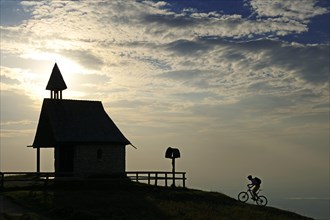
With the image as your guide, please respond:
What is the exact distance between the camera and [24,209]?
3225cm

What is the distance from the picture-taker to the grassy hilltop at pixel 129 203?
30.7 metres

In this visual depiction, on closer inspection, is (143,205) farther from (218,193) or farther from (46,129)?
(46,129)

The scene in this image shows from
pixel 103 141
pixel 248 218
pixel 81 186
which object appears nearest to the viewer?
pixel 248 218

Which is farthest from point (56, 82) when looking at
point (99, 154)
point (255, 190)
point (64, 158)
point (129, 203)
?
point (255, 190)

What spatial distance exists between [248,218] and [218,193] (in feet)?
44.6

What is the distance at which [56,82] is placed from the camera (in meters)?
52.6

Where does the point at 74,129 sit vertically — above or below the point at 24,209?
above

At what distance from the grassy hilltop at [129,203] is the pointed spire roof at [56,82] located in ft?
38.3

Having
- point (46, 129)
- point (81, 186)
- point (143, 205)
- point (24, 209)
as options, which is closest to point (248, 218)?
point (143, 205)

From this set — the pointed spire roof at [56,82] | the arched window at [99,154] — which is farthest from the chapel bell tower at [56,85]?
the arched window at [99,154]

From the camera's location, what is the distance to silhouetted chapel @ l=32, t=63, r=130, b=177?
157 ft

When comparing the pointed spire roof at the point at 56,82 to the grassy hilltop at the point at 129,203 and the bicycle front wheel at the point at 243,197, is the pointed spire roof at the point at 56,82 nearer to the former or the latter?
the grassy hilltop at the point at 129,203

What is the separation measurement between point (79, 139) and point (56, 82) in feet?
25.1

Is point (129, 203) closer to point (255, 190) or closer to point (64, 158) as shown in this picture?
point (255, 190)
